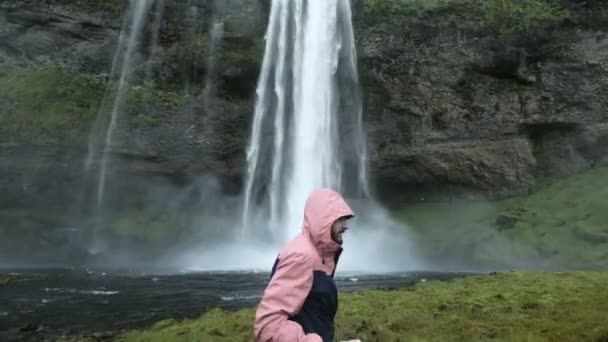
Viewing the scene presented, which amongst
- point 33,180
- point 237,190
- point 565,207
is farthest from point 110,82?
point 565,207

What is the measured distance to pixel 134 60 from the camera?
32.3 metres

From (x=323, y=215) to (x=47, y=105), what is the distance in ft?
104

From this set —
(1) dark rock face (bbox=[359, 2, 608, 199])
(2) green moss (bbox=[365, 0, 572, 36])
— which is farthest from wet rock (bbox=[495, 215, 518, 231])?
(2) green moss (bbox=[365, 0, 572, 36])

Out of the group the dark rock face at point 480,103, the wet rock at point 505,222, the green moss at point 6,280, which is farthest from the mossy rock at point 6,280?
the wet rock at point 505,222

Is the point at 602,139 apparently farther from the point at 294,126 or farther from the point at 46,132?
the point at 46,132

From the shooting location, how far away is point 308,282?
3.47 meters

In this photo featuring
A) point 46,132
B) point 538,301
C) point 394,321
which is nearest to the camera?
point 394,321

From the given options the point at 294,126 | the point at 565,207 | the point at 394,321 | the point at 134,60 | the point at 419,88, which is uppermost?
the point at 134,60

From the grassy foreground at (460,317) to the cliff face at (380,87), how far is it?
68.7 feet

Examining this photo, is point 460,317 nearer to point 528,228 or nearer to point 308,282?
point 308,282

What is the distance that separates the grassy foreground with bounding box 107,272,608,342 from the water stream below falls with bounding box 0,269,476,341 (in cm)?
187

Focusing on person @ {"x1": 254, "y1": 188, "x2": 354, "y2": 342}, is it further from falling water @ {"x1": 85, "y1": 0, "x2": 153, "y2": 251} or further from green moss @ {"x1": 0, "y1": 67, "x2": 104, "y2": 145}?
green moss @ {"x1": 0, "y1": 67, "x2": 104, "y2": 145}

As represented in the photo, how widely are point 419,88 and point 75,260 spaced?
2069 centimetres

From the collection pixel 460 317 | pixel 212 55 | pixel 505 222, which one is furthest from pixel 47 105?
pixel 460 317
